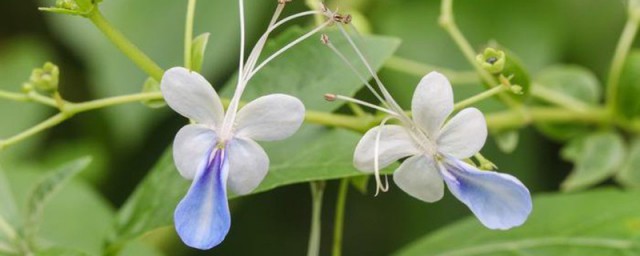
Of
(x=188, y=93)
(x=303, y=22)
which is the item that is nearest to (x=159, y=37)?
(x=303, y=22)

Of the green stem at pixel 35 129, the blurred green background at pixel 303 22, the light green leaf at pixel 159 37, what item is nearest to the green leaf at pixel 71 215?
the blurred green background at pixel 303 22

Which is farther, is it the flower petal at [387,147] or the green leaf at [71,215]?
the green leaf at [71,215]

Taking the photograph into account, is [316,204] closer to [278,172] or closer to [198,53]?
[278,172]

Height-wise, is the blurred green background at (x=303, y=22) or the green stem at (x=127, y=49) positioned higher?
the green stem at (x=127, y=49)

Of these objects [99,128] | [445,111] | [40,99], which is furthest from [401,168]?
[99,128]

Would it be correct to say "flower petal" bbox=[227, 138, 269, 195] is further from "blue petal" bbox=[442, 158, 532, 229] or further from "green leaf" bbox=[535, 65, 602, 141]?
"green leaf" bbox=[535, 65, 602, 141]

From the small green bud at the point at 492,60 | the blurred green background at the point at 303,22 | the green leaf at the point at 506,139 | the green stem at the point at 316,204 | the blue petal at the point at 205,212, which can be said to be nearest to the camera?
the blue petal at the point at 205,212

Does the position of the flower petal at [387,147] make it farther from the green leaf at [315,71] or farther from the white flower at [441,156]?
the green leaf at [315,71]

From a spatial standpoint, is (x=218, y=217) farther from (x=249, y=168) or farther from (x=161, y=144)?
(x=161, y=144)
